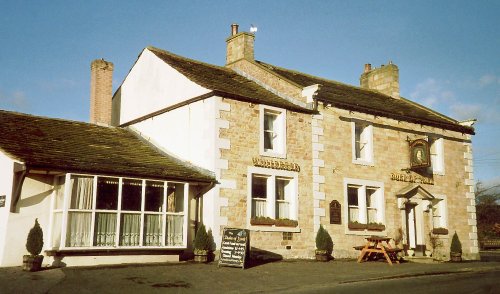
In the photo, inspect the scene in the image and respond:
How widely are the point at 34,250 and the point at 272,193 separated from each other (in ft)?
28.3

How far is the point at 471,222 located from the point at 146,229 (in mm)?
16950

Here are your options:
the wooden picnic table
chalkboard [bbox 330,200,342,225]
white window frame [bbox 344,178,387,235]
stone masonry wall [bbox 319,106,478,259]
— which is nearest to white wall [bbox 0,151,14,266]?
stone masonry wall [bbox 319,106,478,259]

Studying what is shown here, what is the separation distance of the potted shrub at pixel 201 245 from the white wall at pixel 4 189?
5896 millimetres

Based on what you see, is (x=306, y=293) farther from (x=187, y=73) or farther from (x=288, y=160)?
(x=187, y=73)

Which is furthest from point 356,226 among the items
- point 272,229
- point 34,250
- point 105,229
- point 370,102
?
point 34,250

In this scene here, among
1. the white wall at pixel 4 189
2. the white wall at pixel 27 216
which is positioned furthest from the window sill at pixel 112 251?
the white wall at pixel 4 189

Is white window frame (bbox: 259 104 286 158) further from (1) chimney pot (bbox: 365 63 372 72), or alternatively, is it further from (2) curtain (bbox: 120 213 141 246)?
(1) chimney pot (bbox: 365 63 372 72)

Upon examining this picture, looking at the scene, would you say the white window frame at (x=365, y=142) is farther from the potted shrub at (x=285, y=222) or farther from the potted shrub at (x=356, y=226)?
the potted shrub at (x=285, y=222)

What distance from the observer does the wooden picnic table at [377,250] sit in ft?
58.7

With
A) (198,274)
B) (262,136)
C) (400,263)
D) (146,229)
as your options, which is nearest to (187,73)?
(262,136)

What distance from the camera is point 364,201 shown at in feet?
68.7

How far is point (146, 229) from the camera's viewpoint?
16.2 m

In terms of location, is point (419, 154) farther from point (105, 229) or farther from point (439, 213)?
point (105, 229)

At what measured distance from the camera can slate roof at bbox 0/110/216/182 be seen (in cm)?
1486
